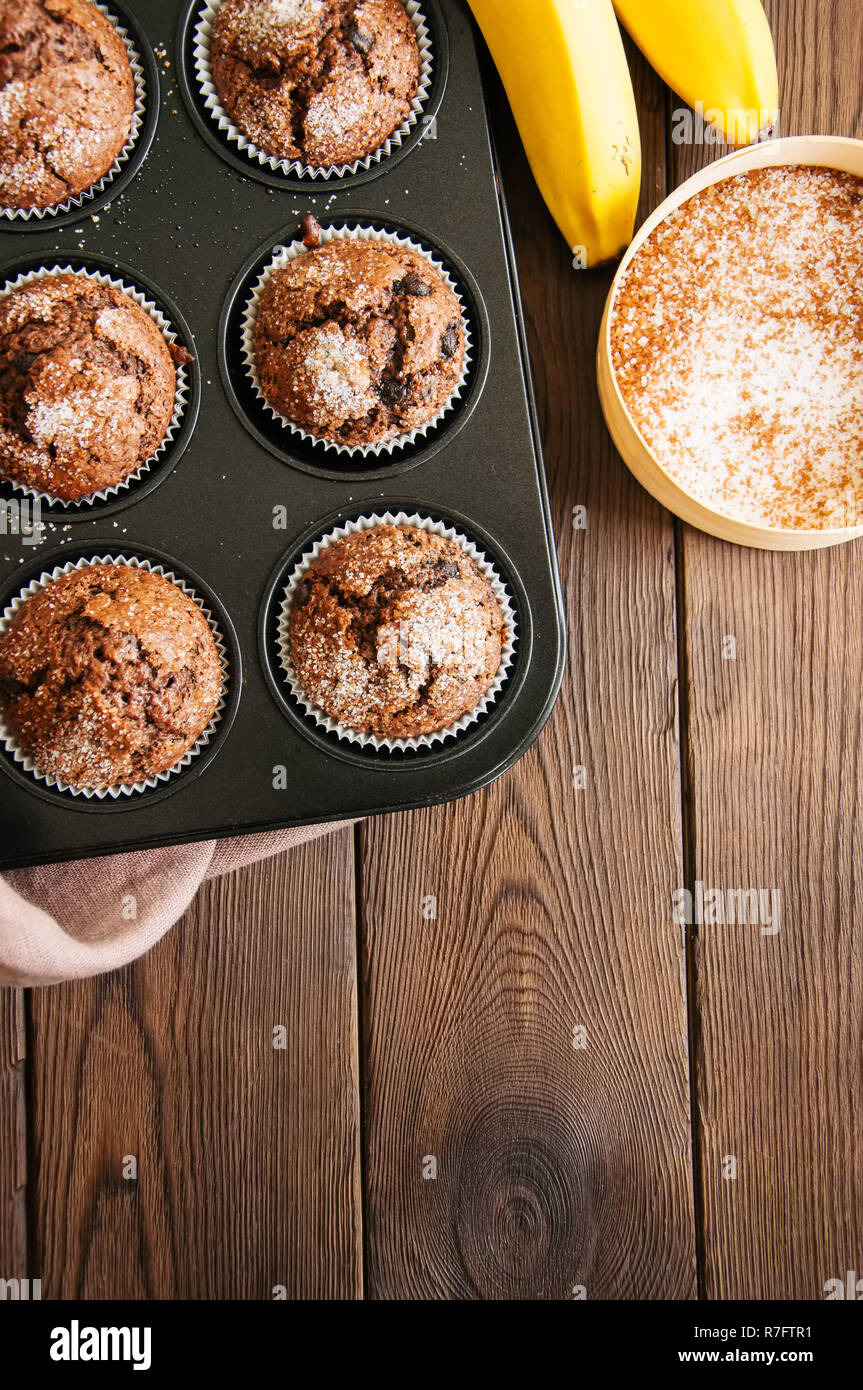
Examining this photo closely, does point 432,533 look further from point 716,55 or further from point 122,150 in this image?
point 716,55

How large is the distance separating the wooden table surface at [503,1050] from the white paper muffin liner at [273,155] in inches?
38.2

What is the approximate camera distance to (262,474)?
147 centimetres

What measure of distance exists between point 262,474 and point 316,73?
1.93ft

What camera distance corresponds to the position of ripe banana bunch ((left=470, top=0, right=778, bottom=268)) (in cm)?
144

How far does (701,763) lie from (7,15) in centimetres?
157

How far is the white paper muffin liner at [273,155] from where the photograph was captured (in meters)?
1.47

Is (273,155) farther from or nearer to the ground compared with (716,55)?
nearer to the ground

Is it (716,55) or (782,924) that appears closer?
(716,55)

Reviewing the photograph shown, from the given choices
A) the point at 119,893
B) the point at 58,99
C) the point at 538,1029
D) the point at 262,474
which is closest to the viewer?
the point at 58,99

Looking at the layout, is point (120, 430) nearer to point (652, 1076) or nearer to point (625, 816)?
point (625, 816)

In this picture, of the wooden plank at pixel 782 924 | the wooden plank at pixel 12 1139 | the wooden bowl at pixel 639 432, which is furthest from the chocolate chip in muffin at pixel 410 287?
the wooden plank at pixel 12 1139

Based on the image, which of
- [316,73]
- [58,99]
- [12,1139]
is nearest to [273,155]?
[316,73]

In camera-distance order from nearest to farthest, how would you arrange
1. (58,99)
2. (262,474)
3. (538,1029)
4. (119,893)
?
(58,99)
(262,474)
(119,893)
(538,1029)

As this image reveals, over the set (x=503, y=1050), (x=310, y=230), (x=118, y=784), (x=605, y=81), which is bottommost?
(x=503, y=1050)
